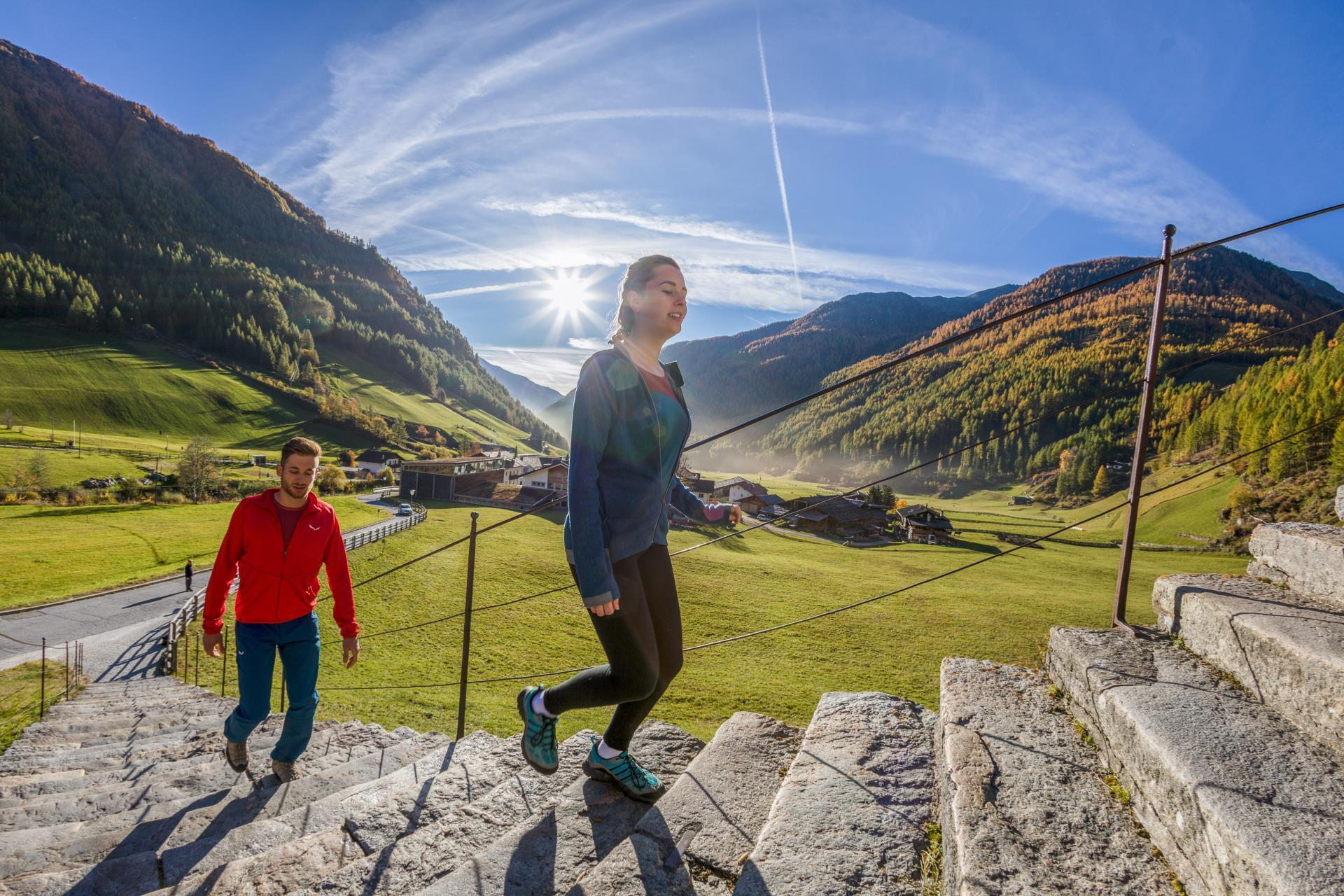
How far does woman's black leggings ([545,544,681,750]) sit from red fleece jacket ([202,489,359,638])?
1461mm

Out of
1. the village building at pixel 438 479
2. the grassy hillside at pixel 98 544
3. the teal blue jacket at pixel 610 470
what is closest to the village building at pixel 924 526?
the village building at pixel 438 479

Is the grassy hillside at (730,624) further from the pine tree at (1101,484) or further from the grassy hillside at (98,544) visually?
the pine tree at (1101,484)

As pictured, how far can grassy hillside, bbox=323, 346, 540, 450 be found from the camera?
135 meters

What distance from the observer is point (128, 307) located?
132m

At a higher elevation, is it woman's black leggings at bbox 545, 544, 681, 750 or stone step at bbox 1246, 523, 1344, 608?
stone step at bbox 1246, 523, 1344, 608

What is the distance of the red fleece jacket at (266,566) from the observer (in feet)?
9.93

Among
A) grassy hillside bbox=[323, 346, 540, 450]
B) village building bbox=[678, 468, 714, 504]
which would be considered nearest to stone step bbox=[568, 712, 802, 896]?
village building bbox=[678, 468, 714, 504]

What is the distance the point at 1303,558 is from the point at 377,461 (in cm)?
9393

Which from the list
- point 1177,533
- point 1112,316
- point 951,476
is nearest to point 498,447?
point 951,476

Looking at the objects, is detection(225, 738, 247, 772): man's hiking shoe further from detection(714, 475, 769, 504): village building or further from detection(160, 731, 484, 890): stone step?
detection(714, 475, 769, 504): village building

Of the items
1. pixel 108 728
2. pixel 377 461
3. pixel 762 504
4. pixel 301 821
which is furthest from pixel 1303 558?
pixel 377 461

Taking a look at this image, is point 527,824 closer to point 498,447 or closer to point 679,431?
point 679,431

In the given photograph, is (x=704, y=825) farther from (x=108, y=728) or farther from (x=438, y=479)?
(x=438, y=479)

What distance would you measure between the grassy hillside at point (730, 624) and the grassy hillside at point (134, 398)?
7230cm
